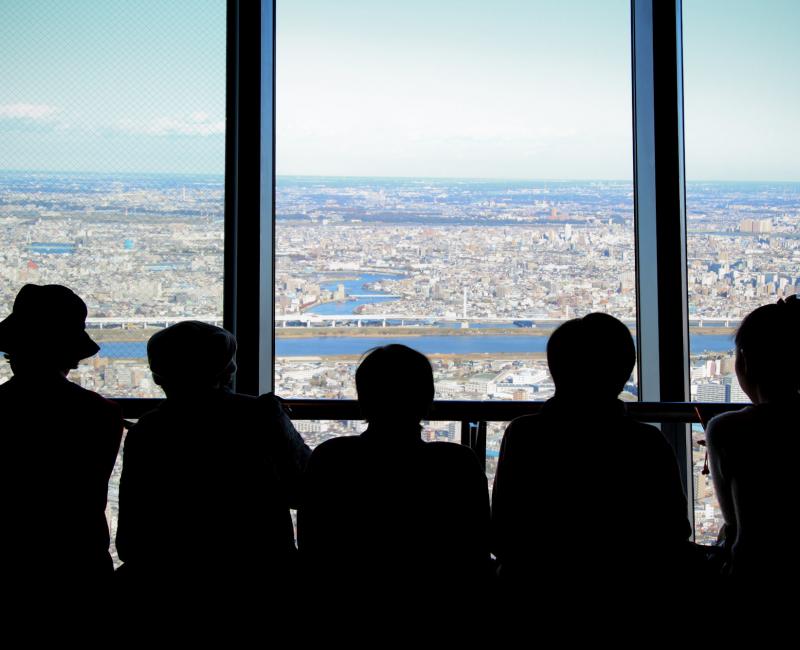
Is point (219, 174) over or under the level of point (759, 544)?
over

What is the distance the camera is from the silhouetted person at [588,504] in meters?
1.56

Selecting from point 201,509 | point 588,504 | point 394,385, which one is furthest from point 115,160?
point 588,504

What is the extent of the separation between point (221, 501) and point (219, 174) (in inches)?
58.8

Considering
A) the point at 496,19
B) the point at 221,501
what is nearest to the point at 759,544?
the point at 221,501

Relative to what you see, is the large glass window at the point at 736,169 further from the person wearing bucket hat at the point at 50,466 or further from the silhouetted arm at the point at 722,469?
the person wearing bucket hat at the point at 50,466

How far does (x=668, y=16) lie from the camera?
277 cm

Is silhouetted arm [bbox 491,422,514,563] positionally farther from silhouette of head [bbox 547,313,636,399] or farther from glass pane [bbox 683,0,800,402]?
glass pane [bbox 683,0,800,402]

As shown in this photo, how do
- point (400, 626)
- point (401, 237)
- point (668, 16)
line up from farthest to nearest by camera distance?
point (401, 237) → point (668, 16) → point (400, 626)

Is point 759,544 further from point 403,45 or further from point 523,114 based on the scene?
point 403,45

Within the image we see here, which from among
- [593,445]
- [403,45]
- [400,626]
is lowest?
[400,626]

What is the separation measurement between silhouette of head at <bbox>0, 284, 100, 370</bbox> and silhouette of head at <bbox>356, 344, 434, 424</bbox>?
2.32 feet

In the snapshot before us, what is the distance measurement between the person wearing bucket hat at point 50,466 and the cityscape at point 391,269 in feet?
3.36

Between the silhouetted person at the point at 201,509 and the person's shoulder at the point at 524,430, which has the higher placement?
the person's shoulder at the point at 524,430

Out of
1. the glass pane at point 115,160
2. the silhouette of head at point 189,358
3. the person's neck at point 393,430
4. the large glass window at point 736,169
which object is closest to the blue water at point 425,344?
the large glass window at point 736,169
